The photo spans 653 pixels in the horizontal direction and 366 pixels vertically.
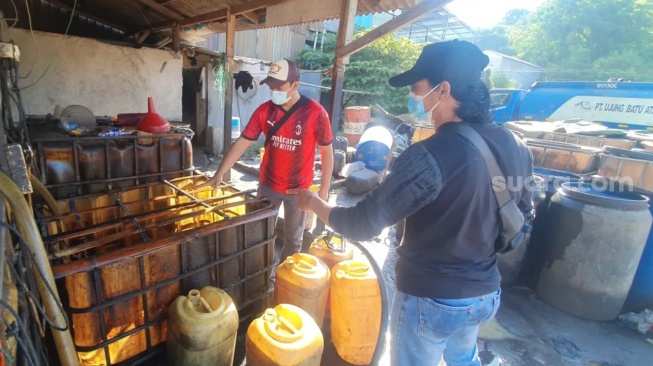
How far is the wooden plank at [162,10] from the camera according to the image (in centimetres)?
617

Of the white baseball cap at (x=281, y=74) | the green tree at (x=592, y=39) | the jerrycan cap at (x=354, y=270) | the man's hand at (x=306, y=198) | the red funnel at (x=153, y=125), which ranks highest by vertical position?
the green tree at (x=592, y=39)

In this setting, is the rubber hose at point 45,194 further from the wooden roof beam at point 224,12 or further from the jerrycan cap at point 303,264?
the wooden roof beam at point 224,12

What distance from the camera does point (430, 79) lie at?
1.61 meters

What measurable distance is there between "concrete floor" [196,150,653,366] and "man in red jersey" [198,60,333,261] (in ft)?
4.87

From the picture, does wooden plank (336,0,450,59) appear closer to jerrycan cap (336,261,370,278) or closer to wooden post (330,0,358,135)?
wooden post (330,0,358,135)

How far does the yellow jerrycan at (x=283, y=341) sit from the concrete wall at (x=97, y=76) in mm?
7614

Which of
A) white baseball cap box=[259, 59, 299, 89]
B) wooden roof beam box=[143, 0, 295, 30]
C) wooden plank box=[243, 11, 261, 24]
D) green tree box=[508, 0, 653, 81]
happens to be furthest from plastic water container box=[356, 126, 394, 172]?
green tree box=[508, 0, 653, 81]

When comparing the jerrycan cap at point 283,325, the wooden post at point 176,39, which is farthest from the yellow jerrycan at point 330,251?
the wooden post at point 176,39

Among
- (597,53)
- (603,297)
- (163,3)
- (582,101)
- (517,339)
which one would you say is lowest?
(517,339)

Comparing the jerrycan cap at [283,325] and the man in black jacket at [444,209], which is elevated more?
the man in black jacket at [444,209]

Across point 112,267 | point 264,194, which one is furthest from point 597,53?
point 112,267

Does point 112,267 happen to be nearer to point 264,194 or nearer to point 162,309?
point 162,309

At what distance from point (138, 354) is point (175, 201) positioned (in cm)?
128

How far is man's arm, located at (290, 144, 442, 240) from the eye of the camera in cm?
147
